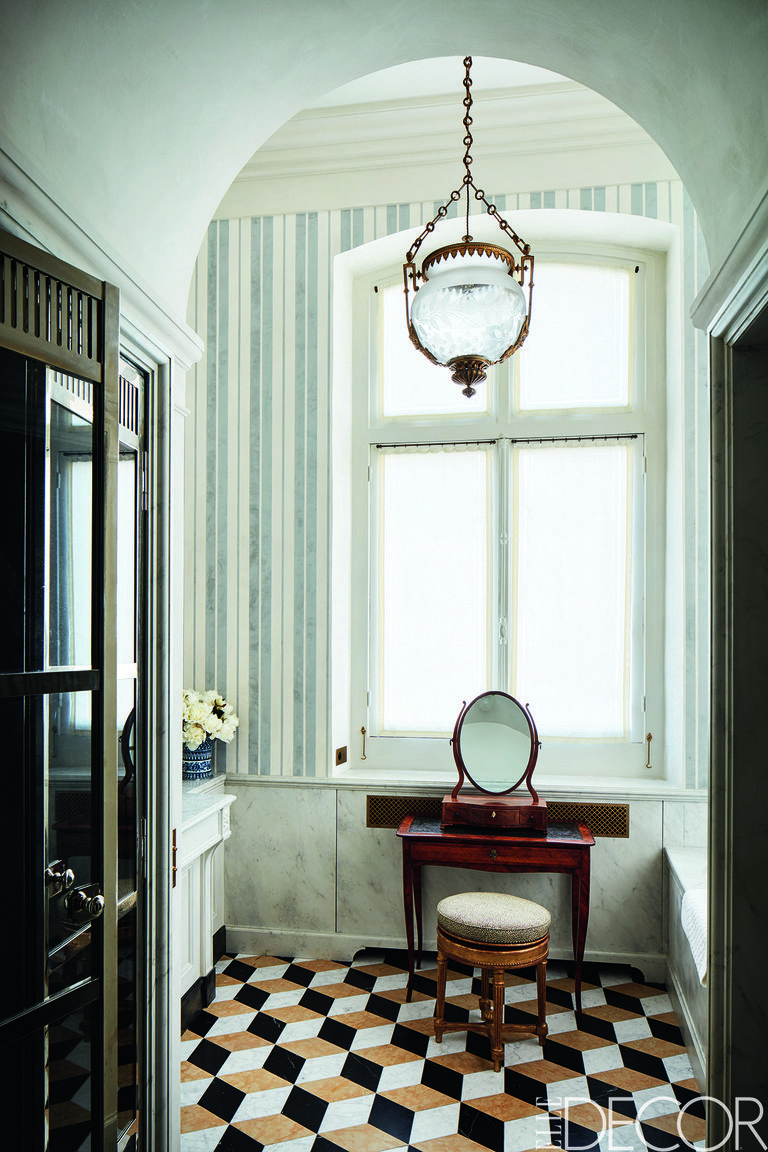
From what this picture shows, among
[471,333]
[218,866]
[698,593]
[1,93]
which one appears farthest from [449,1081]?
[1,93]

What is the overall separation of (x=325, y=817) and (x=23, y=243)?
286 cm

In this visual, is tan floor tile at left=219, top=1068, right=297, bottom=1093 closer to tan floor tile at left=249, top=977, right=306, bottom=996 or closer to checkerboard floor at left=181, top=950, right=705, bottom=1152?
checkerboard floor at left=181, top=950, right=705, bottom=1152

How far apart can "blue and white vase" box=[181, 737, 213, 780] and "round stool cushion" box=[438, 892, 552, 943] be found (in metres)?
1.24

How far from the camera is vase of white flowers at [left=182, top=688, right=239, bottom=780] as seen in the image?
3320 mm

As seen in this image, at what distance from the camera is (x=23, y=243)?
1167 mm

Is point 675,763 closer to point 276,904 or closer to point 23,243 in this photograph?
point 276,904

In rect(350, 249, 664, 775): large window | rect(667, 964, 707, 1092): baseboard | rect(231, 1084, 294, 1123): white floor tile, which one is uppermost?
rect(350, 249, 664, 775): large window

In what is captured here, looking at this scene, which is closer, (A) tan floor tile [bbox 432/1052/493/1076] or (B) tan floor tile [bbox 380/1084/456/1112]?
(B) tan floor tile [bbox 380/1084/456/1112]

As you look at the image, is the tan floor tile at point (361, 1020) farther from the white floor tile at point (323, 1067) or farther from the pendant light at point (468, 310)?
the pendant light at point (468, 310)

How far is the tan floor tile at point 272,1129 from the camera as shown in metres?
2.25

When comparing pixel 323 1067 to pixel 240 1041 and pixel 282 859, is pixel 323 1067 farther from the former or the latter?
pixel 282 859

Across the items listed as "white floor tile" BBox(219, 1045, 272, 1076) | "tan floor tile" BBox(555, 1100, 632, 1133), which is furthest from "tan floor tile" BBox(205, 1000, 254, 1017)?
"tan floor tile" BBox(555, 1100, 632, 1133)

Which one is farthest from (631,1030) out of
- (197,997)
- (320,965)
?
(197,997)

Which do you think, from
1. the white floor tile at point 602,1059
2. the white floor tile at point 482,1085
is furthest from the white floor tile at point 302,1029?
the white floor tile at point 602,1059
